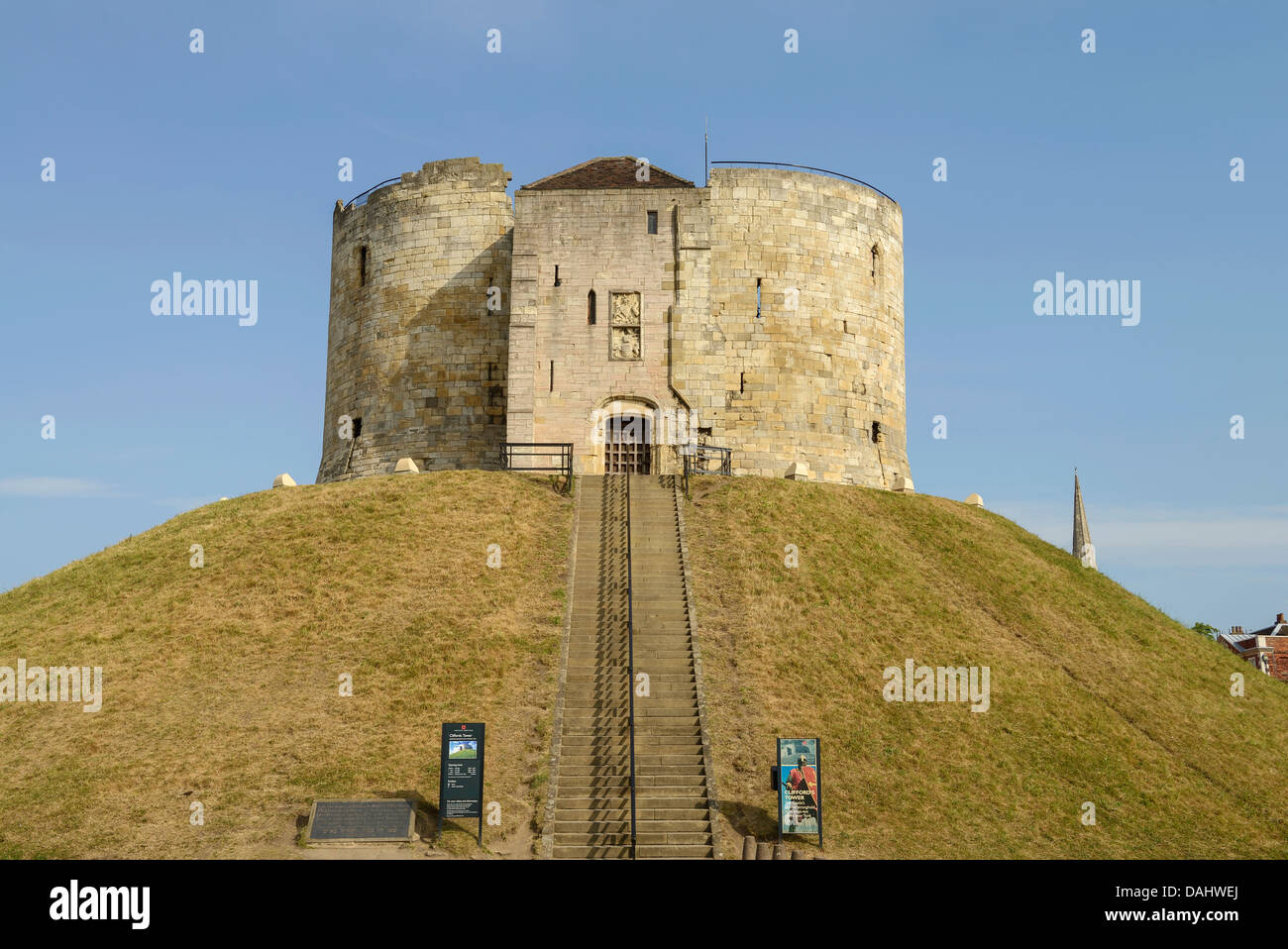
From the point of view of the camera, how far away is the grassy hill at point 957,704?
24312 mm

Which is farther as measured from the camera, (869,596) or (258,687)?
(869,596)

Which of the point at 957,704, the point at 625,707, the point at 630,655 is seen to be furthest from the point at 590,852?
the point at 957,704

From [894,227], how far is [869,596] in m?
19.1

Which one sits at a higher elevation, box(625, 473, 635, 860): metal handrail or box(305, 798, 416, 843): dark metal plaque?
box(625, 473, 635, 860): metal handrail

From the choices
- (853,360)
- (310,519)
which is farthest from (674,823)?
(853,360)

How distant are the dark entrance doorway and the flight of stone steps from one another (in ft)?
17.6

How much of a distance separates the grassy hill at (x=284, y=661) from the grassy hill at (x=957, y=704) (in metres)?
4.60

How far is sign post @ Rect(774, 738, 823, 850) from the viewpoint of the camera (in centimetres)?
2269

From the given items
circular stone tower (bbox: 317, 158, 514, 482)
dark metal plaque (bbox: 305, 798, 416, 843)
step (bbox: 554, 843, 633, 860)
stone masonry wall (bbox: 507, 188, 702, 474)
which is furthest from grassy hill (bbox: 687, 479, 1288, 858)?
circular stone tower (bbox: 317, 158, 514, 482)

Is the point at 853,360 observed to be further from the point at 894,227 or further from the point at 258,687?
the point at 258,687

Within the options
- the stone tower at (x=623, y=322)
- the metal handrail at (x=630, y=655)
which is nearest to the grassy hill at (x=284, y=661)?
the metal handrail at (x=630, y=655)

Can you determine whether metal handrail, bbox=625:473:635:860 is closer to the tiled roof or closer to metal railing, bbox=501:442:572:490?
metal railing, bbox=501:442:572:490
